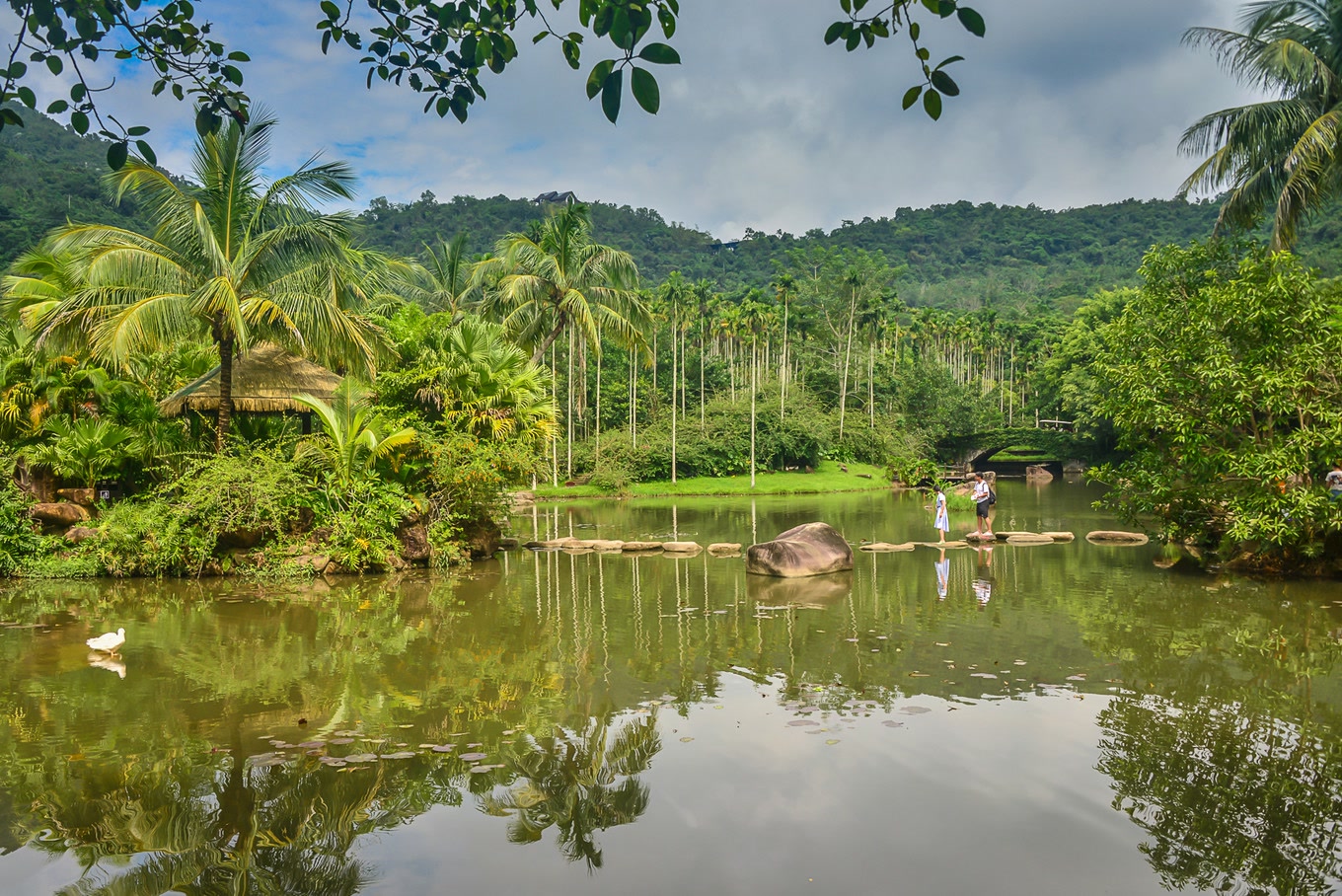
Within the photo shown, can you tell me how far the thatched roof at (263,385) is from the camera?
16.4 metres

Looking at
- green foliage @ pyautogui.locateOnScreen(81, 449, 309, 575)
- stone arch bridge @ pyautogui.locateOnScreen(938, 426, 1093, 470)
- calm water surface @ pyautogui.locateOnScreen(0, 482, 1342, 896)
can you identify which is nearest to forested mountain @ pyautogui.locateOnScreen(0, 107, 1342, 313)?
stone arch bridge @ pyautogui.locateOnScreen(938, 426, 1093, 470)

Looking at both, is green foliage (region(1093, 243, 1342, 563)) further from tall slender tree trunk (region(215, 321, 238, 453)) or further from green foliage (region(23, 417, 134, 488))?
green foliage (region(23, 417, 134, 488))


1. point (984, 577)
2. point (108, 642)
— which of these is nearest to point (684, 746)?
point (108, 642)

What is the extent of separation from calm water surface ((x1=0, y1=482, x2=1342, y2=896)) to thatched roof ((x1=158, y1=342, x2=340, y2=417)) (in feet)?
16.3

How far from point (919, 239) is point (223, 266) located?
401 feet

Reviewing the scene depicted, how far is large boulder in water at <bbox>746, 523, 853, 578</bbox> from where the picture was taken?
48.1ft

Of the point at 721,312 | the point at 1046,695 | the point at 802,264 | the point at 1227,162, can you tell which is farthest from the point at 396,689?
the point at 802,264

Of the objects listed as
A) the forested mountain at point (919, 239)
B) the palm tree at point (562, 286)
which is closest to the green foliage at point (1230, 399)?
the palm tree at point (562, 286)

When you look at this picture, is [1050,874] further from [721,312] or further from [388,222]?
[388,222]

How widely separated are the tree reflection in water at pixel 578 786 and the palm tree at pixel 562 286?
2527 cm

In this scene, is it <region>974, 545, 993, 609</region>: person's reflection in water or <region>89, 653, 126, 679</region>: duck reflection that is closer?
<region>89, 653, 126, 679</region>: duck reflection

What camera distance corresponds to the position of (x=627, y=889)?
4.43 meters

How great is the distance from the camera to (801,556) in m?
14.8

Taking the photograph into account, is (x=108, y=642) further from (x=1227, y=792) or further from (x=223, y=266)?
(x=1227, y=792)
